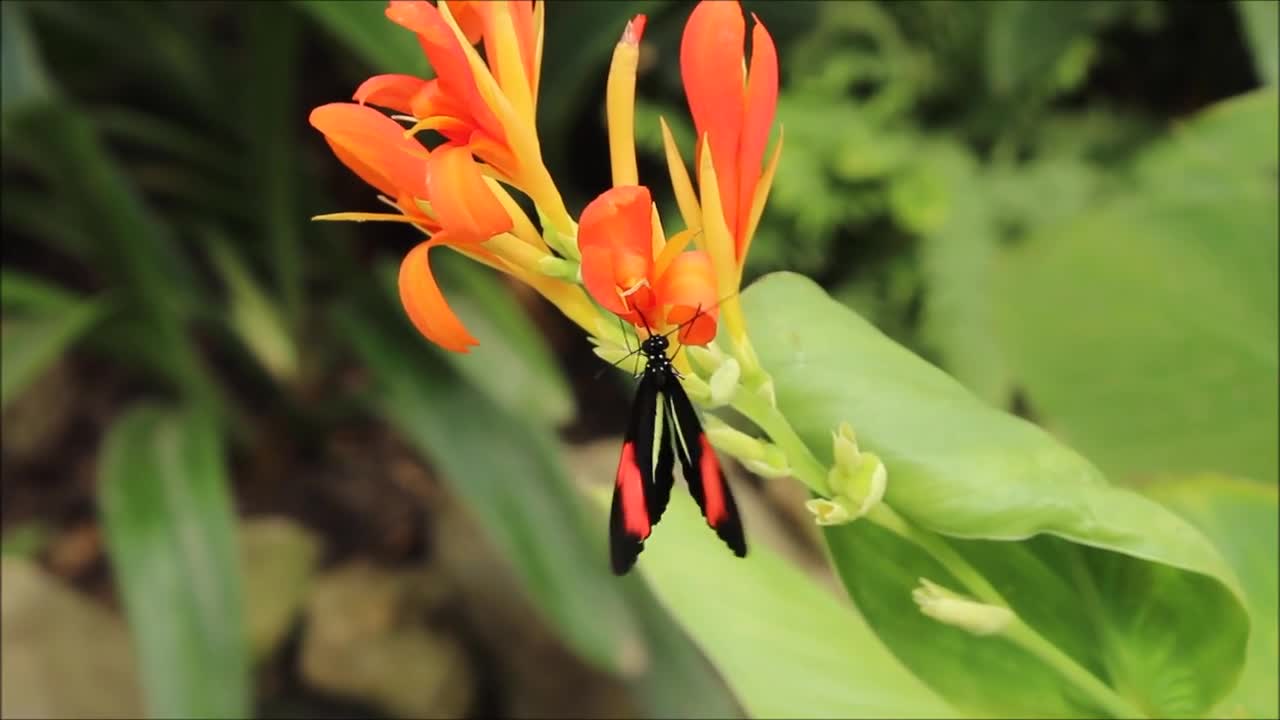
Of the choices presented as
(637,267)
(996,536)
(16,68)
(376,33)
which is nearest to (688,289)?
(637,267)

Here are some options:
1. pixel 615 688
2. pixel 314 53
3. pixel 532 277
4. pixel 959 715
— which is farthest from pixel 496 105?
pixel 314 53

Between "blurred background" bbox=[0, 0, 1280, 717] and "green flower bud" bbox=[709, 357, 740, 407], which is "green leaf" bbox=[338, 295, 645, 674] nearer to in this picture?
"blurred background" bbox=[0, 0, 1280, 717]

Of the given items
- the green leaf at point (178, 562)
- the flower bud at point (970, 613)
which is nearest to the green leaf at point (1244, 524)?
the flower bud at point (970, 613)

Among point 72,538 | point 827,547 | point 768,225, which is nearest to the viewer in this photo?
point 827,547

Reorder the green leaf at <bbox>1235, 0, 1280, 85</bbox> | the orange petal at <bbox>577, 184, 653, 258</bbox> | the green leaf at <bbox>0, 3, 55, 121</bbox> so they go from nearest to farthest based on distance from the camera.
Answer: the orange petal at <bbox>577, 184, 653, 258</bbox>, the green leaf at <bbox>1235, 0, 1280, 85</bbox>, the green leaf at <bbox>0, 3, 55, 121</bbox>

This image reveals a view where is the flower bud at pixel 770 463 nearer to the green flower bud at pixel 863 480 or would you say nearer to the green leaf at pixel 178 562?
the green flower bud at pixel 863 480

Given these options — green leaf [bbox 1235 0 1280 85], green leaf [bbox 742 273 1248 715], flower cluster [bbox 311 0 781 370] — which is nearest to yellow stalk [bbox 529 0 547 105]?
flower cluster [bbox 311 0 781 370]

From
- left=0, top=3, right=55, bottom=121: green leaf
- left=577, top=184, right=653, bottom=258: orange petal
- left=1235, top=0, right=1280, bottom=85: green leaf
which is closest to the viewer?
left=577, top=184, right=653, bottom=258: orange petal

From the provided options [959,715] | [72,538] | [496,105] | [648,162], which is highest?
[496,105]

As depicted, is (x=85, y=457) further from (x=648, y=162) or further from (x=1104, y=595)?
(x=1104, y=595)
